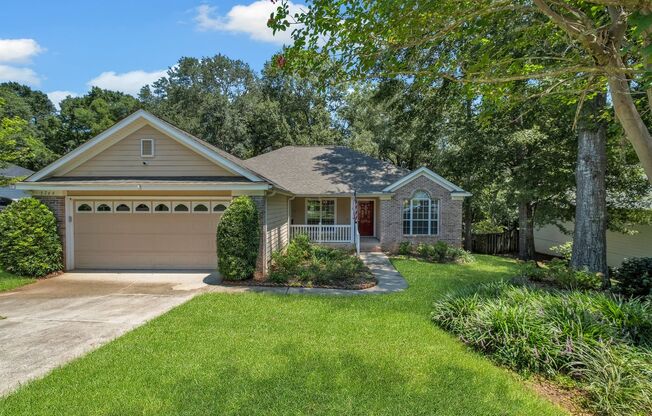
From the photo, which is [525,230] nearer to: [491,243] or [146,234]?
[491,243]

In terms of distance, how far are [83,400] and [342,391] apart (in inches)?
111

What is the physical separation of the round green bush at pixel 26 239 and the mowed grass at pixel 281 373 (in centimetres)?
612

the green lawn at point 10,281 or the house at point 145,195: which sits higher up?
the house at point 145,195

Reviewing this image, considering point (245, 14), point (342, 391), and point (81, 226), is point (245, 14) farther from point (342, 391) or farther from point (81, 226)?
point (81, 226)

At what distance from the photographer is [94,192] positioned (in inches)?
432

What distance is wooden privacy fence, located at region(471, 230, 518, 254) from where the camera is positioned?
20406 millimetres

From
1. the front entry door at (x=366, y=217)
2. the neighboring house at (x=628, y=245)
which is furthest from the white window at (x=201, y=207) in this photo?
the neighboring house at (x=628, y=245)

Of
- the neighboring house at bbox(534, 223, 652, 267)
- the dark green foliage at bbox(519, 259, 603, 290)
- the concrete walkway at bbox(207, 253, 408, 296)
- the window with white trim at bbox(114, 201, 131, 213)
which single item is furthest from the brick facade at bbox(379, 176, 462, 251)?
the window with white trim at bbox(114, 201, 131, 213)

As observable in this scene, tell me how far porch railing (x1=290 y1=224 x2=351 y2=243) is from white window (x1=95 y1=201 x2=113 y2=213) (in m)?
7.34

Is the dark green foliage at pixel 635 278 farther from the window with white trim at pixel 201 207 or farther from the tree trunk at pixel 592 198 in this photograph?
the window with white trim at pixel 201 207

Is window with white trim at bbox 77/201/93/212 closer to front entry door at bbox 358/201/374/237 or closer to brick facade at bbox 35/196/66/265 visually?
brick facade at bbox 35/196/66/265

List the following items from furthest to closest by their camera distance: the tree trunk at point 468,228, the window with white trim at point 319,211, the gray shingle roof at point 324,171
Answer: the tree trunk at point 468,228 < the window with white trim at point 319,211 < the gray shingle roof at point 324,171

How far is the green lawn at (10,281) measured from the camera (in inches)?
348

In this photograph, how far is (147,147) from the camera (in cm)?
1099
